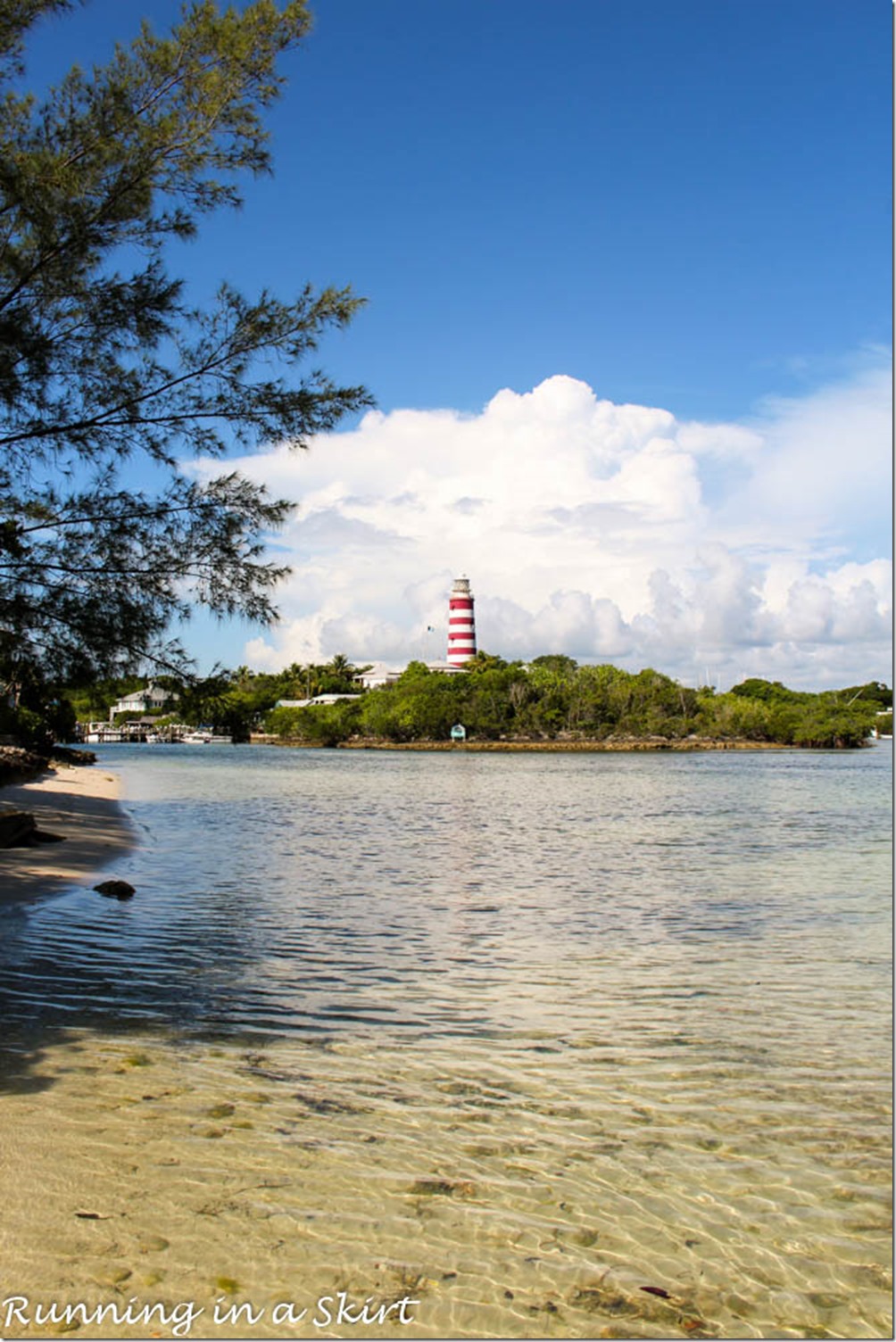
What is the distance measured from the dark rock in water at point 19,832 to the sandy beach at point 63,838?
16 cm

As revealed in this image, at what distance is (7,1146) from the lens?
15.8ft

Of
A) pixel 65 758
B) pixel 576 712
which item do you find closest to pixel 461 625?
pixel 576 712

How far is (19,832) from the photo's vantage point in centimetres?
1602

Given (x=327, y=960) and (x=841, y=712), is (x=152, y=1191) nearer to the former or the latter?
(x=327, y=960)

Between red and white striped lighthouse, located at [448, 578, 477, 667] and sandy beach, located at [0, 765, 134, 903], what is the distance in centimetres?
9714

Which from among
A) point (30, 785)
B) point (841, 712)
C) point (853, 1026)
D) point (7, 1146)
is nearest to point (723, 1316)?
point (7, 1146)

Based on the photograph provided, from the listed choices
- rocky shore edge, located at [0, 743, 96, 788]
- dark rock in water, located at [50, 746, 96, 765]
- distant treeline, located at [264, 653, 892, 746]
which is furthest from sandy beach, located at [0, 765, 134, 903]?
distant treeline, located at [264, 653, 892, 746]

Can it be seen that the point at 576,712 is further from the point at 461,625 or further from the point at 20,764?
the point at 20,764

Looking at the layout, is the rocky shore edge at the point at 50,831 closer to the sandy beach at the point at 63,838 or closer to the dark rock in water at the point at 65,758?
the sandy beach at the point at 63,838

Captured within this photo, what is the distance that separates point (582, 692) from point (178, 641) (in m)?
109

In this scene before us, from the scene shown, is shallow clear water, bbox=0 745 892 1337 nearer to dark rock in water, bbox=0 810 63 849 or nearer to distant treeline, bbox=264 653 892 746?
dark rock in water, bbox=0 810 63 849

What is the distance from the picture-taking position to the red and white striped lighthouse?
427 feet

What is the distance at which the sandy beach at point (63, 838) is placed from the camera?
1355 centimetres

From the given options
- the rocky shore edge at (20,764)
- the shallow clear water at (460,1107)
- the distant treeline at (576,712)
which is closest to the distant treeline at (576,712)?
the distant treeline at (576,712)
